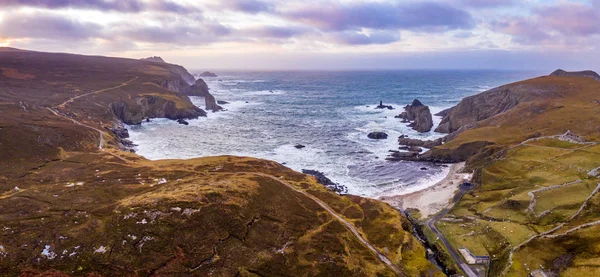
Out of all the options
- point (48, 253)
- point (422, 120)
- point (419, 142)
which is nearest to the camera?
point (48, 253)

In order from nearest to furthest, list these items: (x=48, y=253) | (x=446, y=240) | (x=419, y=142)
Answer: (x=48, y=253)
(x=446, y=240)
(x=419, y=142)

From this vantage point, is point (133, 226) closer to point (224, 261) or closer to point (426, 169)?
point (224, 261)

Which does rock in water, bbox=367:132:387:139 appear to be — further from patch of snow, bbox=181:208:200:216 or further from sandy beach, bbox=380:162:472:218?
patch of snow, bbox=181:208:200:216

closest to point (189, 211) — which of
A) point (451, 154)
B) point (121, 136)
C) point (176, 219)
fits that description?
point (176, 219)

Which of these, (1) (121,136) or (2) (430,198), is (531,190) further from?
(1) (121,136)

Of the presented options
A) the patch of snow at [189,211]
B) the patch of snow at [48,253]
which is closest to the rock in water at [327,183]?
the patch of snow at [189,211]

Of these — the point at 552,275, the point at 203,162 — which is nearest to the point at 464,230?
the point at 552,275

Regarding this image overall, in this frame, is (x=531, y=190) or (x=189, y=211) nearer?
(x=189, y=211)

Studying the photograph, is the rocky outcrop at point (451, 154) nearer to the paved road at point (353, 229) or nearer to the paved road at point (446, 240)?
the paved road at point (446, 240)
